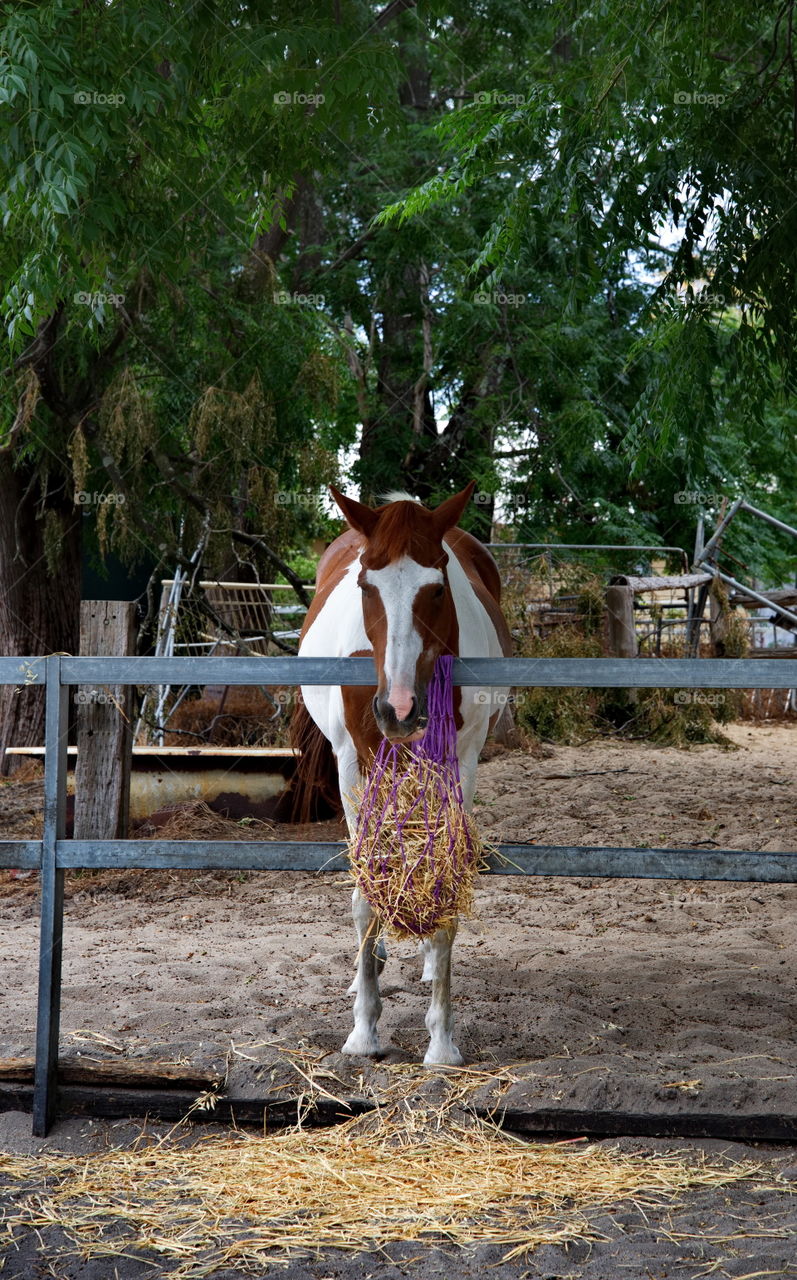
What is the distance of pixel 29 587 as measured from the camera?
32.5ft

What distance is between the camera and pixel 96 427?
8.79 meters

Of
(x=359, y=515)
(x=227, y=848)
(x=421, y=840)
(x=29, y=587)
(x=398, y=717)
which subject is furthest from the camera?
(x=29, y=587)

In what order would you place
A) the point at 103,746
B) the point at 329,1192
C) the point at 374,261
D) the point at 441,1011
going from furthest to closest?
1. the point at 374,261
2. the point at 103,746
3. the point at 441,1011
4. the point at 329,1192

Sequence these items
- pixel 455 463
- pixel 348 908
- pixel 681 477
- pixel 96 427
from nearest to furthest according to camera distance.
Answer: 1. pixel 348 908
2. pixel 96 427
3. pixel 455 463
4. pixel 681 477

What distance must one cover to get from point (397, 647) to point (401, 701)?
0.56 ft

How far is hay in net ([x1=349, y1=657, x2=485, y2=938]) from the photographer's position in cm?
293

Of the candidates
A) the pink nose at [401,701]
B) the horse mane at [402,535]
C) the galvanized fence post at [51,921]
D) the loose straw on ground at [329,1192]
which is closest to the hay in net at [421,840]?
the pink nose at [401,701]

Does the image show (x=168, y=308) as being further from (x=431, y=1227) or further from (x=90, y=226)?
(x=431, y=1227)

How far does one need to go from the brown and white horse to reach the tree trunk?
19.9 ft

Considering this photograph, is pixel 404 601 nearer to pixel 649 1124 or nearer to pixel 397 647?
pixel 397 647

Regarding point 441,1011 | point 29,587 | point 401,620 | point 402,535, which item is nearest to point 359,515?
point 402,535

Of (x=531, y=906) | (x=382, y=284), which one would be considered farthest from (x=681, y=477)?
(x=531, y=906)

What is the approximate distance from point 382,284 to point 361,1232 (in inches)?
470

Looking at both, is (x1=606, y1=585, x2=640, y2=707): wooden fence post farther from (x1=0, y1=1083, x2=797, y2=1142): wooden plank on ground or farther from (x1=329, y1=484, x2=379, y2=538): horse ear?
(x1=0, y1=1083, x2=797, y2=1142): wooden plank on ground
